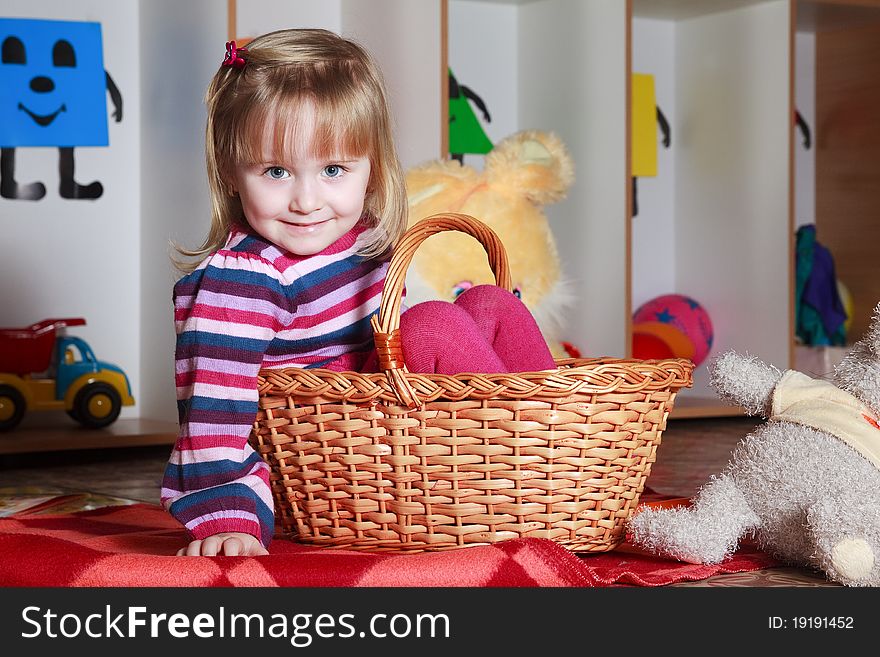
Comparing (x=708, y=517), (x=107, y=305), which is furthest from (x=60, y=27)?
(x=708, y=517)

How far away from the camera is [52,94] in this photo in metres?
2.37

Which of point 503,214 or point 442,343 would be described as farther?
point 503,214

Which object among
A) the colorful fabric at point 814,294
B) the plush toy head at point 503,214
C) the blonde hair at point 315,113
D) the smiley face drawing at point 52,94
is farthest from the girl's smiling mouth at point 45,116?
the colorful fabric at point 814,294

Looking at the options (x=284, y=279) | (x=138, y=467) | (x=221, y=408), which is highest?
(x=284, y=279)

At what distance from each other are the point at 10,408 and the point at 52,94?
0.68 m

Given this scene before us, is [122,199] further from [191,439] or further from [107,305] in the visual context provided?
[191,439]

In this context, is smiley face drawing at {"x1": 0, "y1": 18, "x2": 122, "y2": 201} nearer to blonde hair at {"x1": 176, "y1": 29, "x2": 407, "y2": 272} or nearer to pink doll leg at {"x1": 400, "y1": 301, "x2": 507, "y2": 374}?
blonde hair at {"x1": 176, "y1": 29, "x2": 407, "y2": 272}

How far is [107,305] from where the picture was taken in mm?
2428

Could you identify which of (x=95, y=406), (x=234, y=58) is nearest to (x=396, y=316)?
(x=234, y=58)

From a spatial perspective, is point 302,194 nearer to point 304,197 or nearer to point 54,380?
point 304,197

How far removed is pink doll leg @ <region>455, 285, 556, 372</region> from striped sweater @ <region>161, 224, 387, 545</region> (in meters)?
0.18

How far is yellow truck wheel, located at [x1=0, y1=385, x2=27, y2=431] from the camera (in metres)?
2.17

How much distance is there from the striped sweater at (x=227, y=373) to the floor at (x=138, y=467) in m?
0.53
